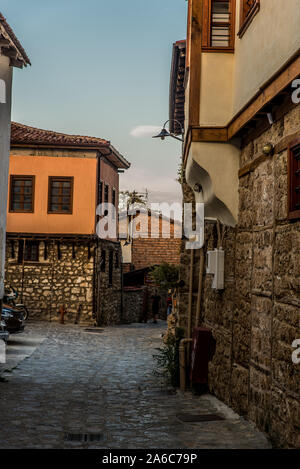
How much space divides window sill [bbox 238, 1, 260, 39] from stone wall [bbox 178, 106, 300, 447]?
1340 mm

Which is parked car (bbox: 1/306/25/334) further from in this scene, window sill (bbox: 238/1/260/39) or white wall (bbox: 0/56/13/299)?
window sill (bbox: 238/1/260/39)

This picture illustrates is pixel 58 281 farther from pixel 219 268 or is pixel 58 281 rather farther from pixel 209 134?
pixel 209 134

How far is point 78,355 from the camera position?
1434cm

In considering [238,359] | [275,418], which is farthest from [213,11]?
[275,418]

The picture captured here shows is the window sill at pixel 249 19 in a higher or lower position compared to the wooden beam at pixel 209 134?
higher

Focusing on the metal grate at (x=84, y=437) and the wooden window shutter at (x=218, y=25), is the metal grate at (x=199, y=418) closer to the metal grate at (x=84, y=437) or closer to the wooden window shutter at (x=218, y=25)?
the metal grate at (x=84, y=437)

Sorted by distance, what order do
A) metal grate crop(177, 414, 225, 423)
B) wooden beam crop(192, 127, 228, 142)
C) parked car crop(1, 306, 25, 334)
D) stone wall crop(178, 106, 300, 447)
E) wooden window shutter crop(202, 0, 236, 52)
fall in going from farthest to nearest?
parked car crop(1, 306, 25, 334) < wooden window shutter crop(202, 0, 236, 52) < wooden beam crop(192, 127, 228, 142) < metal grate crop(177, 414, 225, 423) < stone wall crop(178, 106, 300, 447)

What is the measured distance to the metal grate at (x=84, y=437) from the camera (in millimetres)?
6120

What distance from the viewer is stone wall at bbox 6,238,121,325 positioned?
23031mm

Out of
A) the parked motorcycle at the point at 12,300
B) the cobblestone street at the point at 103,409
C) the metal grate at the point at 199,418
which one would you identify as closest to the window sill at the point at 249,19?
the cobblestone street at the point at 103,409

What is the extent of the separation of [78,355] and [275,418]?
31.0 ft

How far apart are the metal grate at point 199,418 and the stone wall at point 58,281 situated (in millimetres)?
15873

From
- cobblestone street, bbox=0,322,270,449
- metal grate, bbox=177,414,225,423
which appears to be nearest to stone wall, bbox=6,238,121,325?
cobblestone street, bbox=0,322,270,449
